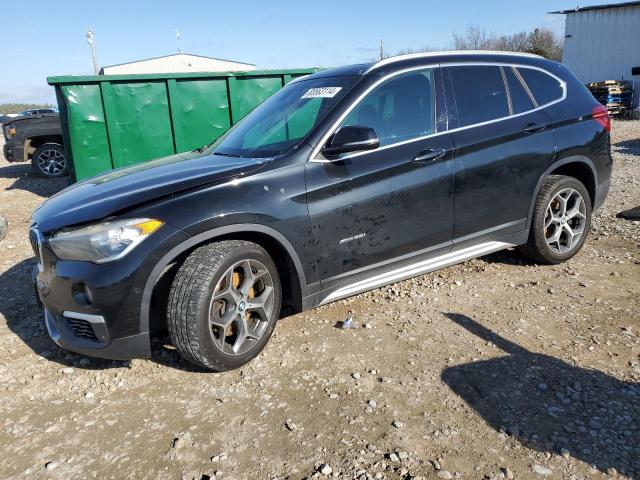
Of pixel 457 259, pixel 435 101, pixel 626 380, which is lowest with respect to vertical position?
pixel 626 380

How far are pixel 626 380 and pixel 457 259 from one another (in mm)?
1438

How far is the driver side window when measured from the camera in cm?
353

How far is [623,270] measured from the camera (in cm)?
447

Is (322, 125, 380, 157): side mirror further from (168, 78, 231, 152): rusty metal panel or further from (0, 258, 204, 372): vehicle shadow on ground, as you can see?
(168, 78, 231, 152): rusty metal panel

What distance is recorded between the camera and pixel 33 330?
3.89 meters

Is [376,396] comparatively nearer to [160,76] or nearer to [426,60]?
[426,60]

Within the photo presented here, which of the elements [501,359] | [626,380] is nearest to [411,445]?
[501,359]

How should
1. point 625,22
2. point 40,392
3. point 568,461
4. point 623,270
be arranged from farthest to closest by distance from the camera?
point 625,22 → point 623,270 → point 40,392 → point 568,461

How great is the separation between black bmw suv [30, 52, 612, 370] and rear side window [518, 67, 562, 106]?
0.04ft

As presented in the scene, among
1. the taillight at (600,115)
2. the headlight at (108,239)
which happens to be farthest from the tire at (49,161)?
the taillight at (600,115)

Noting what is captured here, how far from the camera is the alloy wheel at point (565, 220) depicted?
445 cm

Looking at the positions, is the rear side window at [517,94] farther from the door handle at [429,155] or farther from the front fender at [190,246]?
the front fender at [190,246]

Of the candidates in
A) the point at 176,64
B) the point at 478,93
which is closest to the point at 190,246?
the point at 478,93

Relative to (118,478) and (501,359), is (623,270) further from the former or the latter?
(118,478)
